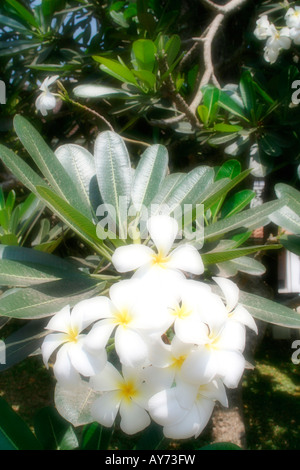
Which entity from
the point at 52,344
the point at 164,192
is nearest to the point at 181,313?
the point at 52,344

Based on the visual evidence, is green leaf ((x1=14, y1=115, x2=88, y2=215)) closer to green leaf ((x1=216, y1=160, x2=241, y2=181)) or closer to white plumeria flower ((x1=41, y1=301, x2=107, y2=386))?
white plumeria flower ((x1=41, y1=301, x2=107, y2=386))

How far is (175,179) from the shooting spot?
1069mm

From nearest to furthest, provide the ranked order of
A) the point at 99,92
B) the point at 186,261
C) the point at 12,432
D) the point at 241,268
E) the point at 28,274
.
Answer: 1. the point at 12,432
2. the point at 186,261
3. the point at 28,274
4. the point at 241,268
5. the point at 99,92

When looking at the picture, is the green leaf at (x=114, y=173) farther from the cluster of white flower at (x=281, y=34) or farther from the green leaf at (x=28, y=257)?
the cluster of white flower at (x=281, y=34)

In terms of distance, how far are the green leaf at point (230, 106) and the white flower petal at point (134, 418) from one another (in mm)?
1188

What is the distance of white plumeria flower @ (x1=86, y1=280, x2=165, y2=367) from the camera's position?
0.60 meters

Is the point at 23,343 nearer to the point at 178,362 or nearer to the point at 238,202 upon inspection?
the point at 178,362

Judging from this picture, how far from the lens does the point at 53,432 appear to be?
737mm

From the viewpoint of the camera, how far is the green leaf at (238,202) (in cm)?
113

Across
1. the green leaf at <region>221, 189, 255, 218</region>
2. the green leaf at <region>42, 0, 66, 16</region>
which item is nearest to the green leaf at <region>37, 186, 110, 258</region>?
the green leaf at <region>221, 189, 255, 218</region>

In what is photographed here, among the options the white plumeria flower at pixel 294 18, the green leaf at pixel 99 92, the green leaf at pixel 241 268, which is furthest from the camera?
the white plumeria flower at pixel 294 18

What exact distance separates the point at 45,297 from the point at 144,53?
0.87 m

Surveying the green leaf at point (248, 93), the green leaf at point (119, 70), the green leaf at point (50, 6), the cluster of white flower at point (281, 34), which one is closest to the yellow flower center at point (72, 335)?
the green leaf at point (119, 70)
